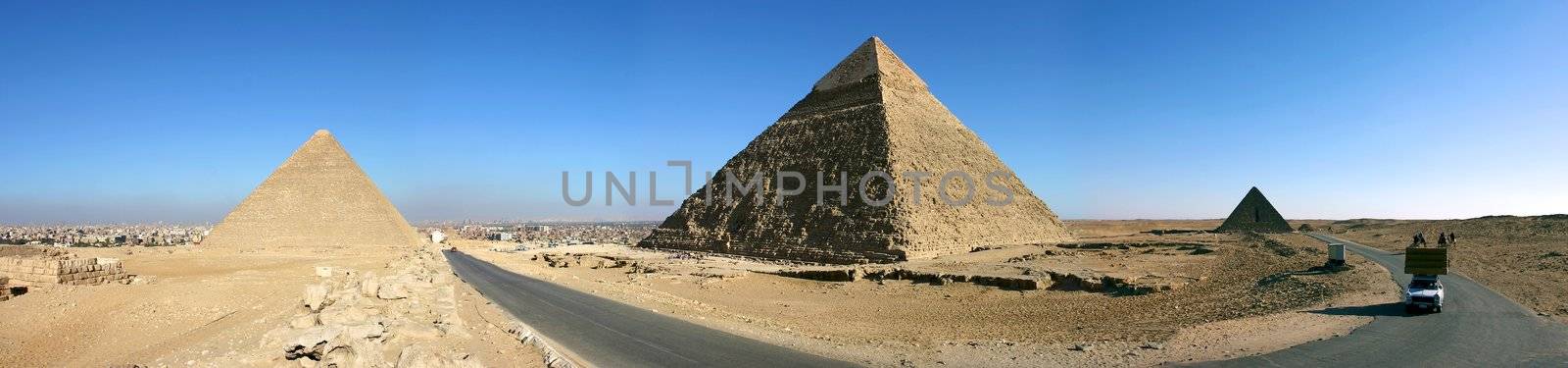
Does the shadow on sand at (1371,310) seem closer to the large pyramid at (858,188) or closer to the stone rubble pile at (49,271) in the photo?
the large pyramid at (858,188)

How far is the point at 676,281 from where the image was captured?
24375 mm

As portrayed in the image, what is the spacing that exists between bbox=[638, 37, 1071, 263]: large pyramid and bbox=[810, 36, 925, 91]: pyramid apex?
10 centimetres

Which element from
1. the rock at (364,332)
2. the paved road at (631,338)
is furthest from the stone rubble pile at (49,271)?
the rock at (364,332)

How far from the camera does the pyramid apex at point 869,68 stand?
45.6m

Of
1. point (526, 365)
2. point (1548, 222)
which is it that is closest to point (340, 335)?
point (526, 365)

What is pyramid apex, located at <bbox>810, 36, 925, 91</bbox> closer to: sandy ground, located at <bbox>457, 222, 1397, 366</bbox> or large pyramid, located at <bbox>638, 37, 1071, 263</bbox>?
large pyramid, located at <bbox>638, 37, 1071, 263</bbox>

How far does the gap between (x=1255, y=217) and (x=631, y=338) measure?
198ft

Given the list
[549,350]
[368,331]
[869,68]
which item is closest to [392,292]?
[549,350]

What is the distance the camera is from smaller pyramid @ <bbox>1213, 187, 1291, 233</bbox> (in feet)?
178

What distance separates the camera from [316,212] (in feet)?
154

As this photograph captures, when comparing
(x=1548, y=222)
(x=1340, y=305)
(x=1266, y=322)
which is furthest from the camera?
(x=1548, y=222)

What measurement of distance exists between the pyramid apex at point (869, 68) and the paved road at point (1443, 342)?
34.4 meters

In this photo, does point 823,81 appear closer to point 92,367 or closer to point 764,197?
point 764,197

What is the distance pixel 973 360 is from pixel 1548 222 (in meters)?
42.9
